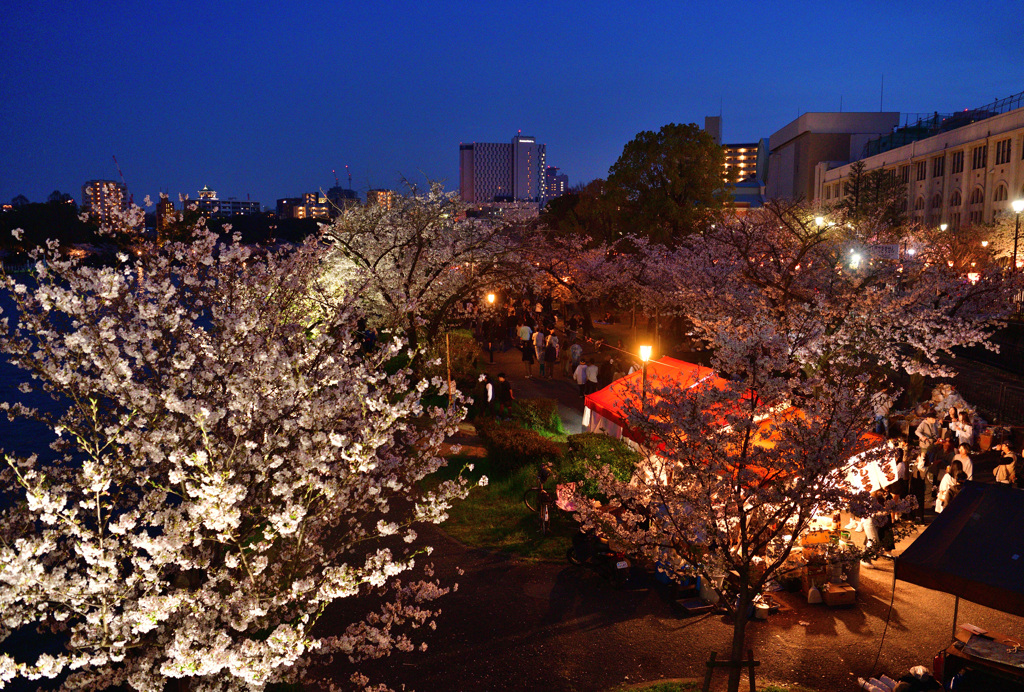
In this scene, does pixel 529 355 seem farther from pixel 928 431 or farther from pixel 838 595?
pixel 838 595

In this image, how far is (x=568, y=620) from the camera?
995 cm

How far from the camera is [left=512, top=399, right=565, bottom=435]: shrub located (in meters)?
19.0

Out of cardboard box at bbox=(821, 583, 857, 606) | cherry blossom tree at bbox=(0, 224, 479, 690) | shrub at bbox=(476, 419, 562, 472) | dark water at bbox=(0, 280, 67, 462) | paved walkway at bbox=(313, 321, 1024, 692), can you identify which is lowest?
dark water at bbox=(0, 280, 67, 462)

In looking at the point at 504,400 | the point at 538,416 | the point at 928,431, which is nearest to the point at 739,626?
the point at 928,431

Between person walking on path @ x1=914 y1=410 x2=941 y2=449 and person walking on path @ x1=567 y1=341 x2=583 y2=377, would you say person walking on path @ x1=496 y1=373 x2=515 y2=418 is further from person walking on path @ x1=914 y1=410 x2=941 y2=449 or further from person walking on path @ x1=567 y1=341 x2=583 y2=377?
person walking on path @ x1=914 y1=410 x2=941 y2=449

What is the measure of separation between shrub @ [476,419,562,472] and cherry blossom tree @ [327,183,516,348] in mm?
5347

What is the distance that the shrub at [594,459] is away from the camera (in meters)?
12.8

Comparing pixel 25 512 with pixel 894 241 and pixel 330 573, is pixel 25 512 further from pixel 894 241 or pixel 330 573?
pixel 894 241

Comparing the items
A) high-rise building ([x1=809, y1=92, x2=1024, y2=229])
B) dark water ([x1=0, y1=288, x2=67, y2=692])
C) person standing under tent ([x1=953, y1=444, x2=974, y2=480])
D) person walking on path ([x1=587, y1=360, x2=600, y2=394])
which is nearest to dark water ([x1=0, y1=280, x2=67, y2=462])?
dark water ([x1=0, y1=288, x2=67, y2=692])

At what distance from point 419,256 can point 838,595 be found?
16.4 m

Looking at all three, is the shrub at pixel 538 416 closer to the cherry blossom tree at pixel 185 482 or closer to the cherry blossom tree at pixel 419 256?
the cherry blossom tree at pixel 419 256

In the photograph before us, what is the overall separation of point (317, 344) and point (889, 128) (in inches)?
3393

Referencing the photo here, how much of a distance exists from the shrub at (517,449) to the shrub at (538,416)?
2078 millimetres

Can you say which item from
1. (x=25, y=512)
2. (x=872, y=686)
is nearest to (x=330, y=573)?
(x=25, y=512)
